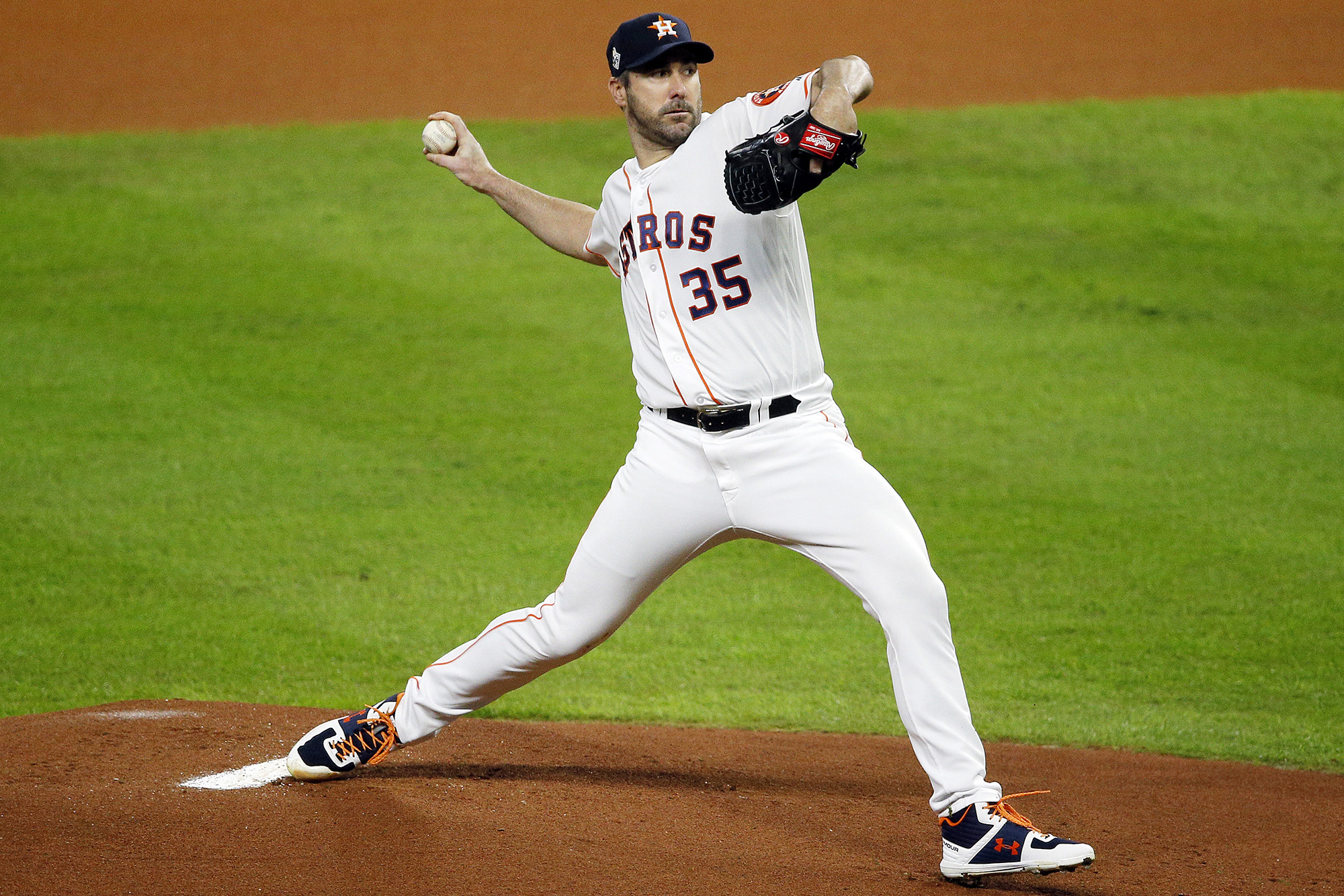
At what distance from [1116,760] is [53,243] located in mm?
8796

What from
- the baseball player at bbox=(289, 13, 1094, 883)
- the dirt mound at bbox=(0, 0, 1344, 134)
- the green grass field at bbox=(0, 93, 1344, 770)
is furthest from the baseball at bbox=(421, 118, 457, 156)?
the dirt mound at bbox=(0, 0, 1344, 134)

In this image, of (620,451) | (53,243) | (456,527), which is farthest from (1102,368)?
(53,243)

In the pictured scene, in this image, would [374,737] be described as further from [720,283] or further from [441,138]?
[441,138]

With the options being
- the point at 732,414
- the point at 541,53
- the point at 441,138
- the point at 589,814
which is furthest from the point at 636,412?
the point at 541,53

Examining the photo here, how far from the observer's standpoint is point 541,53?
13.4 m

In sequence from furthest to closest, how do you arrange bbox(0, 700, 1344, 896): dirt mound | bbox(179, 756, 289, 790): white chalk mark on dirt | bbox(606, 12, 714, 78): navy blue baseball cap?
bbox(179, 756, 289, 790): white chalk mark on dirt
bbox(606, 12, 714, 78): navy blue baseball cap
bbox(0, 700, 1344, 896): dirt mound

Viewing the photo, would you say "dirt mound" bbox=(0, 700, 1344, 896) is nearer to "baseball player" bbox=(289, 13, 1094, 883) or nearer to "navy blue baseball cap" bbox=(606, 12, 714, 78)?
"baseball player" bbox=(289, 13, 1094, 883)

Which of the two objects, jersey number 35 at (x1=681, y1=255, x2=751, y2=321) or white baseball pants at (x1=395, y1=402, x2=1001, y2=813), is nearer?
white baseball pants at (x1=395, y1=402, x2=1001, y2=813)

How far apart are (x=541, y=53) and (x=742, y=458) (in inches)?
431

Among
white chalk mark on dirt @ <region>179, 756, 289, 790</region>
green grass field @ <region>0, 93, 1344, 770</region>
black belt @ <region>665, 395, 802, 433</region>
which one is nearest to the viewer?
black belt @ <region>665, 395, 802, 433</region>

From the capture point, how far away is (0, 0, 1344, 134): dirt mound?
42.6 feet

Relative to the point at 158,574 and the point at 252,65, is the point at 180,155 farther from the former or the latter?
Answer: the point at 158,574

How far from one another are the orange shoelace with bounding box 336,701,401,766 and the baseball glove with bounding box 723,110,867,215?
1624mm

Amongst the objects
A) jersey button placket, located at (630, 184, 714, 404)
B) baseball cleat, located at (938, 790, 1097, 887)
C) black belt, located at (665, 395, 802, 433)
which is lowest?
baseball cleat, located at (938, 790, 1097, 887)
